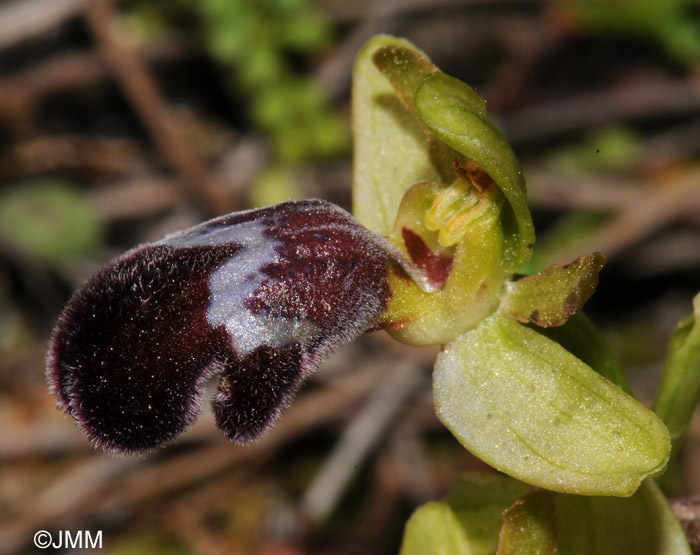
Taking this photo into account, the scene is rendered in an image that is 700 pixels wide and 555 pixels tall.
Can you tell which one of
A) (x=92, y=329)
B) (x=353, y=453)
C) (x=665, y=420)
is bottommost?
(x=353, y=453)

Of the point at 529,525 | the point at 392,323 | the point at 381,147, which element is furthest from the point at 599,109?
the point at 529,525

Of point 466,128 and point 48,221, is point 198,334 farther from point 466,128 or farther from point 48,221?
point 48,221

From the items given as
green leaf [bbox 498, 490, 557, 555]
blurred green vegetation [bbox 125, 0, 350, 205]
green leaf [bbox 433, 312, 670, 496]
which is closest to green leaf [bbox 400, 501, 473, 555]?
green leaf [bbox 498, 490, 557, 555]

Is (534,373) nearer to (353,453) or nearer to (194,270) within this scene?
(194,270)

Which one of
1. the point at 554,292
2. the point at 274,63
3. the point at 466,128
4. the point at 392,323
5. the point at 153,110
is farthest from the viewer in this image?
the point at 153,110

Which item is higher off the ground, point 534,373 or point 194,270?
point 194,270

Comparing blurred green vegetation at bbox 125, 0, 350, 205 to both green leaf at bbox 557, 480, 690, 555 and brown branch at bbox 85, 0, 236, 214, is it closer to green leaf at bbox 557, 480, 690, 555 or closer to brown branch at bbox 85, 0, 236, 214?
brown branch at bbox 85, 0, 236, 214

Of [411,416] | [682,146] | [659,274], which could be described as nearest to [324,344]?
[411,416]
